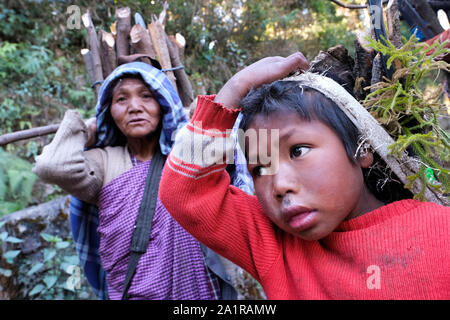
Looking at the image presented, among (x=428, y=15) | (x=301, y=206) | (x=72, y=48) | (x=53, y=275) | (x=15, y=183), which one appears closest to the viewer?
(x=301, y=206)

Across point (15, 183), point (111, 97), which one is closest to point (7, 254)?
point (15, 183)

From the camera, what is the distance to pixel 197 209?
1147mm

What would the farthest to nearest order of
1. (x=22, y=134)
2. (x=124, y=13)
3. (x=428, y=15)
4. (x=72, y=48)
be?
(x=72, y=48) < (x=428, y=15) < (x=124, y=13) < (x=22, y=134)

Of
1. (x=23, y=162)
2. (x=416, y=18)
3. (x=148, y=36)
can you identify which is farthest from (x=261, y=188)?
(x=23, y=162)

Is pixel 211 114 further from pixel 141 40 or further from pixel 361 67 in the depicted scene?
pixel 141 40

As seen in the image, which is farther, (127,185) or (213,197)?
(127,185)

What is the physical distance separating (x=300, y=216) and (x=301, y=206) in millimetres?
36

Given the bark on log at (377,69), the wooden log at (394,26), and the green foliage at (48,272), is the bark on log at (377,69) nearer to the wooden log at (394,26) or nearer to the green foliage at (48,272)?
the wooden log at (394,26)

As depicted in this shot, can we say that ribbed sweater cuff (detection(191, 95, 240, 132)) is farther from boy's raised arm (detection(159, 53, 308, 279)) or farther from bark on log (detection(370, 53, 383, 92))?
bark on log (detection(370, 53, 383, 92))

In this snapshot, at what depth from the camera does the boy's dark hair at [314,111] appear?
1.06 m

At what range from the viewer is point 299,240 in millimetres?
1183

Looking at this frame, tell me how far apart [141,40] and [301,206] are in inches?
75.8

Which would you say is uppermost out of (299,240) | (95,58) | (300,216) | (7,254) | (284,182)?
(95,58)

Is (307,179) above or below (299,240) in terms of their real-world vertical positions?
above
